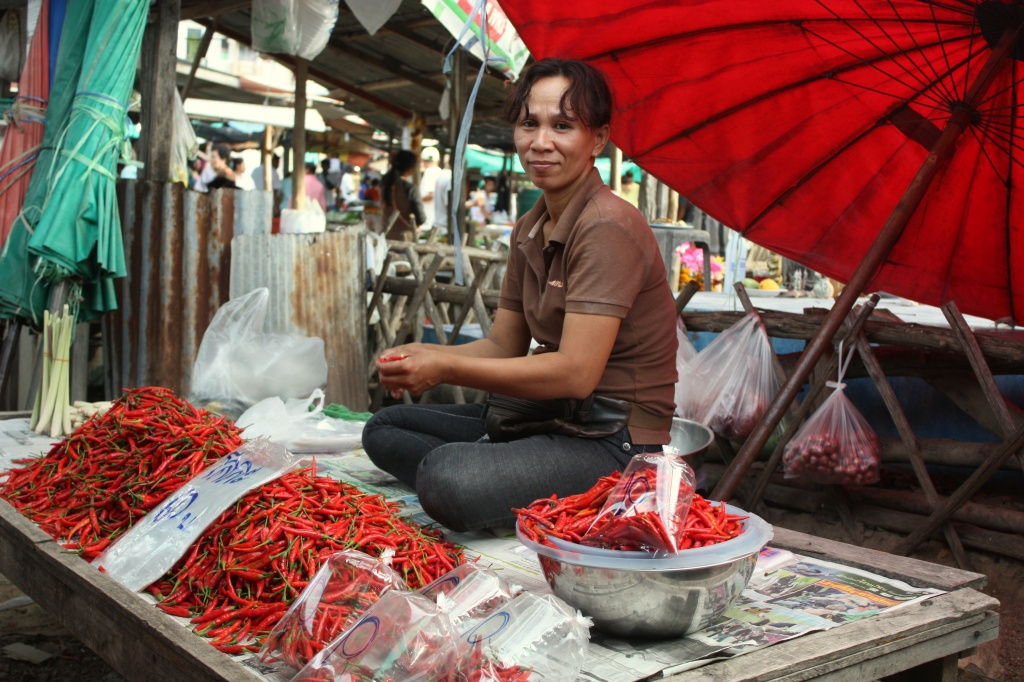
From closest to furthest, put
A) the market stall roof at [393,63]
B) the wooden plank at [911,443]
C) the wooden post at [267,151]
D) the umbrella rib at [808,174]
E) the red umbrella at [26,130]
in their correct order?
1. the wooden plank at [911,443]
2. the umbrella rib at [808,174]
3. the red umbrella at [26,130]
4. the market stall roof at [393,63]
5. the wooden post at [267,151]

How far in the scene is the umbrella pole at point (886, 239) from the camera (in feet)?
10.3

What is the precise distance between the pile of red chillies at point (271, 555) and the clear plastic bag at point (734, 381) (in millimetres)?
1880

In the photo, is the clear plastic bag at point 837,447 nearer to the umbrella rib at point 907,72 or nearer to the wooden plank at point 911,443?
the wooden plank at point 911,443

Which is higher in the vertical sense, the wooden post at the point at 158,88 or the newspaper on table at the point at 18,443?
the wooden post at the point at 158,88

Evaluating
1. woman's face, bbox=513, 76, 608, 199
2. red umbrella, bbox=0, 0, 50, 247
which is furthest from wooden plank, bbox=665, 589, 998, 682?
red umbrella, bbox=0, 0, 50, 247

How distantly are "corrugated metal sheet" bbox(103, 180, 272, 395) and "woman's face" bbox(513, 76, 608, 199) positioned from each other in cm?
315

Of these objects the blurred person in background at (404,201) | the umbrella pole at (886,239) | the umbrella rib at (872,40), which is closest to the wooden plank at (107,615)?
the umbrella pole at (886,239)

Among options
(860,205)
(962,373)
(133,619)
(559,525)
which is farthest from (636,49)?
(133,619)

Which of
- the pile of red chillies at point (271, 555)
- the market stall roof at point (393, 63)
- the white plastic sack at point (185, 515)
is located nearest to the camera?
the pile of red chillies at point (271, 555)

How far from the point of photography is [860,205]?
4.05 meters

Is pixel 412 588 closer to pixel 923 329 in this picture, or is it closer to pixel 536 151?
pixel 536 151

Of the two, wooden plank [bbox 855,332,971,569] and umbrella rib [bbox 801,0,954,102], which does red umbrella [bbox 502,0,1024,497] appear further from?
wooden plank [bbox 855,332,971,569]

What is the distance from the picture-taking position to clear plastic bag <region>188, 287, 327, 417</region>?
4.73 metres

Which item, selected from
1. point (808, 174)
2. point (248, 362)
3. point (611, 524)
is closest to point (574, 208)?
point (611, 524)
